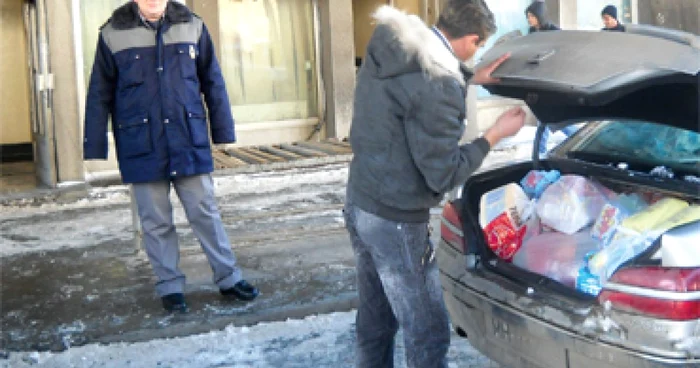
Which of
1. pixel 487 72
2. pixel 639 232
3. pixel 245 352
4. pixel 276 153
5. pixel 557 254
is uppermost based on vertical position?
pixel 487 72

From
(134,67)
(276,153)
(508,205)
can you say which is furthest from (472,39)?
(276,153)

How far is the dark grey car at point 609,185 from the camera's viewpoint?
121 inches

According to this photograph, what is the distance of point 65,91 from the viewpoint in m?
10.5

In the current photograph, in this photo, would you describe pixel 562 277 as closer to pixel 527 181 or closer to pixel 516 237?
pixel 516 237

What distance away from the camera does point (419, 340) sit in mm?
3453

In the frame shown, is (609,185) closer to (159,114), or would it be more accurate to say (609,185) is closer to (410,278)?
(410,278)

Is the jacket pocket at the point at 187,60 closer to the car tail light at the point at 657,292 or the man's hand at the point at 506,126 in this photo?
the man's hand at the point at 506,126

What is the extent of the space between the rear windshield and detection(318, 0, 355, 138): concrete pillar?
9000 mm

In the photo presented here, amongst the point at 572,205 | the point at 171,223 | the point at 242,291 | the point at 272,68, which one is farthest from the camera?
the point at 272,68

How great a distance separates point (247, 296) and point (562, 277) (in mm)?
2542

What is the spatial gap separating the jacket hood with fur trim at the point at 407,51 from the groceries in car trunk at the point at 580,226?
877mm

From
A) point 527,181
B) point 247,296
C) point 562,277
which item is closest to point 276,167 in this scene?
point 247,296

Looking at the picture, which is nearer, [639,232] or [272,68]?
[639,232]

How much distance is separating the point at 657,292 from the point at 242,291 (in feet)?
10.2
